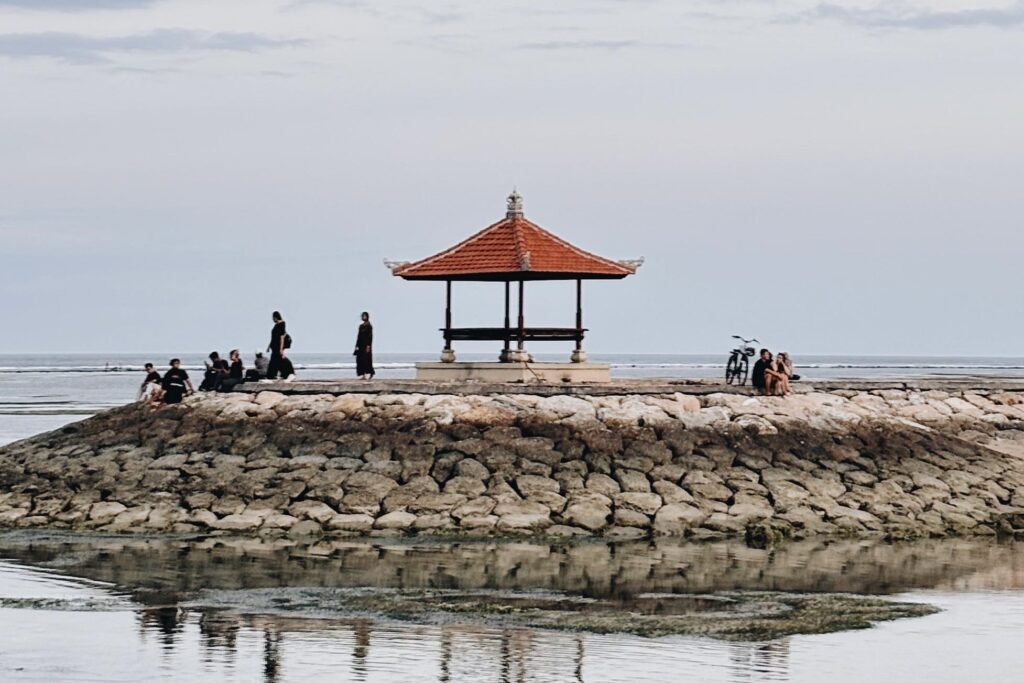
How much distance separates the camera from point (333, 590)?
22.5 metres

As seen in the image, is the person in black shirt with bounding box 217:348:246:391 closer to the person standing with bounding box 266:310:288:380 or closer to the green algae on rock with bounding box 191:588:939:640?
the person standing with bounding box 266:310:288:380

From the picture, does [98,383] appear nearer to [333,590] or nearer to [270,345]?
[270,345]

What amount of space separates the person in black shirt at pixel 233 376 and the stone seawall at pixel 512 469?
0.98 meters

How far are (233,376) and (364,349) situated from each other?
324 cm

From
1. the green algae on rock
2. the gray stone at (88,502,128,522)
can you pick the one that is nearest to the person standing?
the gray stone at (88,502,128,522)

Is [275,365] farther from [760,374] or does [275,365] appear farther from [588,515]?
[760,374]

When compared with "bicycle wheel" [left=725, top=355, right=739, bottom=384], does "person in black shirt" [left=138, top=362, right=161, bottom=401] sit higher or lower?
lower

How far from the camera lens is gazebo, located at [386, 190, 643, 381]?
35000 mm

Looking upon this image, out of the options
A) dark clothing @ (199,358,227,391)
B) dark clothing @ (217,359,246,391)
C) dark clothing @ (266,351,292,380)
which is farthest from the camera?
dark clothing @ (199,358,227,391)

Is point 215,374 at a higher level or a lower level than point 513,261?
lower

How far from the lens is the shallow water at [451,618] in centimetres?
1766

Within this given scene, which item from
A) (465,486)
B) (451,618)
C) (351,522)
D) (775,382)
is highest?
(775,382)

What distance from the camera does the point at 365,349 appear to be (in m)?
36.5

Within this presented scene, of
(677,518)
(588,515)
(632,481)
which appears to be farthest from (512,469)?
(677,518)
